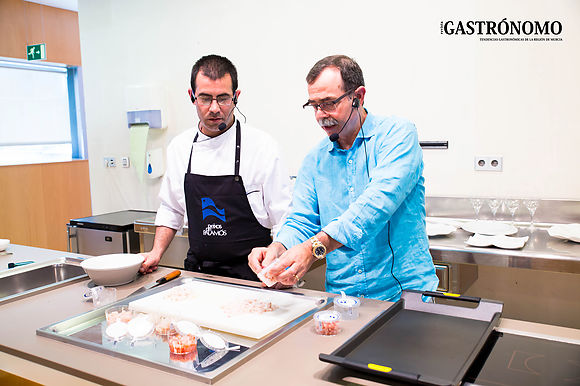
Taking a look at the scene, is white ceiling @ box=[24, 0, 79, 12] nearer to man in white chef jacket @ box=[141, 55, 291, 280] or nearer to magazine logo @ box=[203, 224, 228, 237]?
man in white chef jacket @ box=[141, 55, 291, 280]

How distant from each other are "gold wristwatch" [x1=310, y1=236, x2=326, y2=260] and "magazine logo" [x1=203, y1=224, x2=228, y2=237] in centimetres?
79

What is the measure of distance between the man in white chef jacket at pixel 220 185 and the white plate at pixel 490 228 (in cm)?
109

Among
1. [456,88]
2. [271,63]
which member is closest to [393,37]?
[456,88]

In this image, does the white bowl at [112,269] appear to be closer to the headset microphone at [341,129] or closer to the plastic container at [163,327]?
the plastic container at [163,327]

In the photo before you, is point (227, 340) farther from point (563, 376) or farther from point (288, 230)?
point (563, 376)

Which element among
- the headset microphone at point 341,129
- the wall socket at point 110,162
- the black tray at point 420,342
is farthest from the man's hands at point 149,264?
the wall socket at point 110,162

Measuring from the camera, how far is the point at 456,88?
294 centimetres

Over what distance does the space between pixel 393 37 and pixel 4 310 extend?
2594 millimetres

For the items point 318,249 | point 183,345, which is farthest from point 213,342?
point 318,249

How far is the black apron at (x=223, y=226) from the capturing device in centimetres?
217

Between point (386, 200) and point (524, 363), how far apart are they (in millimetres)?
638

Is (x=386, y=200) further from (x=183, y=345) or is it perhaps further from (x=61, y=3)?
(x=61, y=3)

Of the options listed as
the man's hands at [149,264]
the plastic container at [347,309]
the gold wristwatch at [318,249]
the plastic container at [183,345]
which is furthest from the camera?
the man's hands at [149,264]

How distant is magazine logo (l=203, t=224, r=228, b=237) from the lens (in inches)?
85.5
